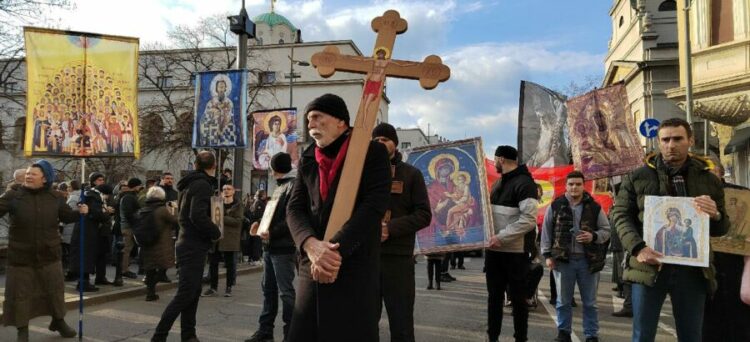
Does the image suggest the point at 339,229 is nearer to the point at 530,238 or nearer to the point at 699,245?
Result: the point at 699,245

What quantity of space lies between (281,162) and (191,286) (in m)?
1.57

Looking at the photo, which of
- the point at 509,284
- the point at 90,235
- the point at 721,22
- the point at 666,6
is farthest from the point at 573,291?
the point at 666,6

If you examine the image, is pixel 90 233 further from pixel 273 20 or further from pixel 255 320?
pixel 273 20

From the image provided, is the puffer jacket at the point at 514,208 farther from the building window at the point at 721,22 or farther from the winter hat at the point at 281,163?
the building window at the point at 721,22

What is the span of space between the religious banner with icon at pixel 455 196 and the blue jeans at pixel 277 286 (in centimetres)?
137

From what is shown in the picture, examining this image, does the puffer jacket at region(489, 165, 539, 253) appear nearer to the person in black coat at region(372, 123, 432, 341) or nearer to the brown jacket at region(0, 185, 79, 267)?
the person in black coat at region(372, 123, 432, 341)

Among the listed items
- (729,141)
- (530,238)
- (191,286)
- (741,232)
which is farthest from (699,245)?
(729,141)

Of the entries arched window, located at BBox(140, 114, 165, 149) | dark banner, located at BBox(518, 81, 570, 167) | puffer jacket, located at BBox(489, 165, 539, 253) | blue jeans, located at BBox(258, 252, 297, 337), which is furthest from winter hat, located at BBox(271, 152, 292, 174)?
arched window, located at BBox(140, 114, 165, 149)

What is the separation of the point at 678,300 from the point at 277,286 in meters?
3.93

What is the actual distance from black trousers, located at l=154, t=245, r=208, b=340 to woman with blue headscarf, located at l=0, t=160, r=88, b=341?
146cm

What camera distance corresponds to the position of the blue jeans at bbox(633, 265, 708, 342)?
3.92m

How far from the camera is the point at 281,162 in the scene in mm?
6281

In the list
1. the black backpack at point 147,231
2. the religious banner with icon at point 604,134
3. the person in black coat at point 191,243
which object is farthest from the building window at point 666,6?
the person in black coat at point 191,243

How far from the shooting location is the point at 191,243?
606 cm
